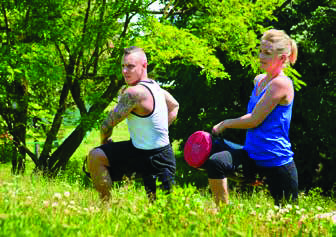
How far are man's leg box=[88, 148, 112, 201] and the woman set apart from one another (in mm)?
871

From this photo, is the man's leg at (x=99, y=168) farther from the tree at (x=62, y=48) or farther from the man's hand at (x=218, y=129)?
the tree at (x=62, y=48)

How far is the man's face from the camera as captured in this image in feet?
13.4

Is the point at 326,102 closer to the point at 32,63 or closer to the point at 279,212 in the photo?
the point at 32,63

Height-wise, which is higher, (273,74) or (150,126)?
(273,74)

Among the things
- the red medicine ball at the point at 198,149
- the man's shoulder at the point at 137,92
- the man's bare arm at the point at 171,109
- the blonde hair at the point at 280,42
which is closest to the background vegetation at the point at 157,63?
the man's bare arm at the point at 171,109

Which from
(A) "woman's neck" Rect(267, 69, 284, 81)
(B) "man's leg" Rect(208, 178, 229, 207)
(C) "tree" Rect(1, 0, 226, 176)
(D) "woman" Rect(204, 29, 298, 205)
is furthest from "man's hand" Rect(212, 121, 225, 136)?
(C) "tree" Rect(1, 0, 226, 176)

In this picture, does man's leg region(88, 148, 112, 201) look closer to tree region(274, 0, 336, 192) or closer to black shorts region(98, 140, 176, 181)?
black shorts region(98, 140, 176, 181)

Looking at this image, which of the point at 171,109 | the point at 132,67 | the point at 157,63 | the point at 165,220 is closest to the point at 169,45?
the point at 157,63

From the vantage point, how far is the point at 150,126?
3998mm

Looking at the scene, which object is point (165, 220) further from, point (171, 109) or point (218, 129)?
point (171, 109)

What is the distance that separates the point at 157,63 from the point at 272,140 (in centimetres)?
603

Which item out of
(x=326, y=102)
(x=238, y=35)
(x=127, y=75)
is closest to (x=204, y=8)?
(x=238, y=35)

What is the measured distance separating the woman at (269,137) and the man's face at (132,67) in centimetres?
83

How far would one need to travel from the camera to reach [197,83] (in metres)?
14.9
